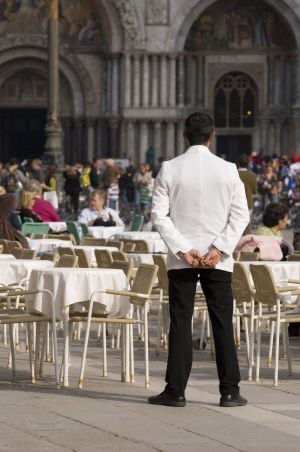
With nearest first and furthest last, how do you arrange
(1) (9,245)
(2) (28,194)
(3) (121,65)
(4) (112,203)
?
(1) (9,245) < (2) (28,194) < (4) (112,203) < (3) (121,65)

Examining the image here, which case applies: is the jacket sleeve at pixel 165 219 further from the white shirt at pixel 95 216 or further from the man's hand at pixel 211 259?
the white shirt at pixel 95 216

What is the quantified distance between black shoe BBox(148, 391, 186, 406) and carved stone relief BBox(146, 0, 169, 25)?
40754 millimetres

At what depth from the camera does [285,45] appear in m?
53.2

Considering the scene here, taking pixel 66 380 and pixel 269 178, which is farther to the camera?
pixel 269 178

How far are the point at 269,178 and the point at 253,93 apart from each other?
813cm

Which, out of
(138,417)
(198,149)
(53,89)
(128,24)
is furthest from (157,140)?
(138,417)

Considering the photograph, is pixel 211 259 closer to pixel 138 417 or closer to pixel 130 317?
pixel 138 417

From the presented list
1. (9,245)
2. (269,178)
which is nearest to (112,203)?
(269,178)

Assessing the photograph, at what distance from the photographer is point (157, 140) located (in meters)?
52.3

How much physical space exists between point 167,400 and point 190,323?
59cm

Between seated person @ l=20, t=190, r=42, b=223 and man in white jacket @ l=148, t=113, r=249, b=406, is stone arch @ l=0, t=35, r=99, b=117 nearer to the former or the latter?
seated person @ l=20, t=190, r=42, b=223

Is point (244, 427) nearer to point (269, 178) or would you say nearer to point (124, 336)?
point (124, 336)

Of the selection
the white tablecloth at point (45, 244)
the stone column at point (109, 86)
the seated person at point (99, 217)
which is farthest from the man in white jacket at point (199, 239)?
the stone column at point (109, 86)

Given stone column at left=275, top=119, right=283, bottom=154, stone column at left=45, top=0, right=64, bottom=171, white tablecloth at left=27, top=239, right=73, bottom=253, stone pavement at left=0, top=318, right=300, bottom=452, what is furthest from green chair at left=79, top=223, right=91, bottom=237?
stone column at left=275, top=119, right=283, bottom=154
